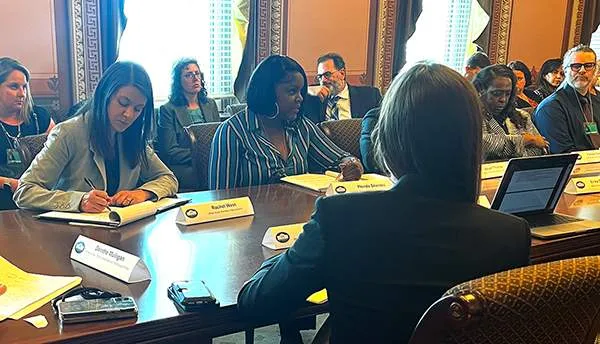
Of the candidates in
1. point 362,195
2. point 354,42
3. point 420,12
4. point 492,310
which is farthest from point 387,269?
point 420,12

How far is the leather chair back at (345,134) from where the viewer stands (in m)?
3.20

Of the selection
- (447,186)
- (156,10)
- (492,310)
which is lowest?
(492,310)

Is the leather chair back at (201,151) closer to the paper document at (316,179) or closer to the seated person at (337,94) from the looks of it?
the paper document at (316,179)

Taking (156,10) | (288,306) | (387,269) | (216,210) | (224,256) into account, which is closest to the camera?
(387,269)

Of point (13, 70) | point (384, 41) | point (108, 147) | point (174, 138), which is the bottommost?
point (174, 138)

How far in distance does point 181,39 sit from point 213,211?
125 inches

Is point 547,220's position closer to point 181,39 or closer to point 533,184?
point 533,184

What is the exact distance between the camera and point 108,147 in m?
2.22

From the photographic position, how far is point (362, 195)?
4.00ft

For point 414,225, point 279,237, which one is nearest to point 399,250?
point 414,225

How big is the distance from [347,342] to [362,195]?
0.29 metres

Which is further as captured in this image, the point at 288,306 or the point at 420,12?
the point at 420,12

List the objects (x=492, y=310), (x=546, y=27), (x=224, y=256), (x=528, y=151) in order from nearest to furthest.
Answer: (x=492, y=310), (x=224, y=256), (x=528, y=151), (x=546, y=27)

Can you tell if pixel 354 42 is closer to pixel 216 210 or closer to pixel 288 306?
pixel 216 210
